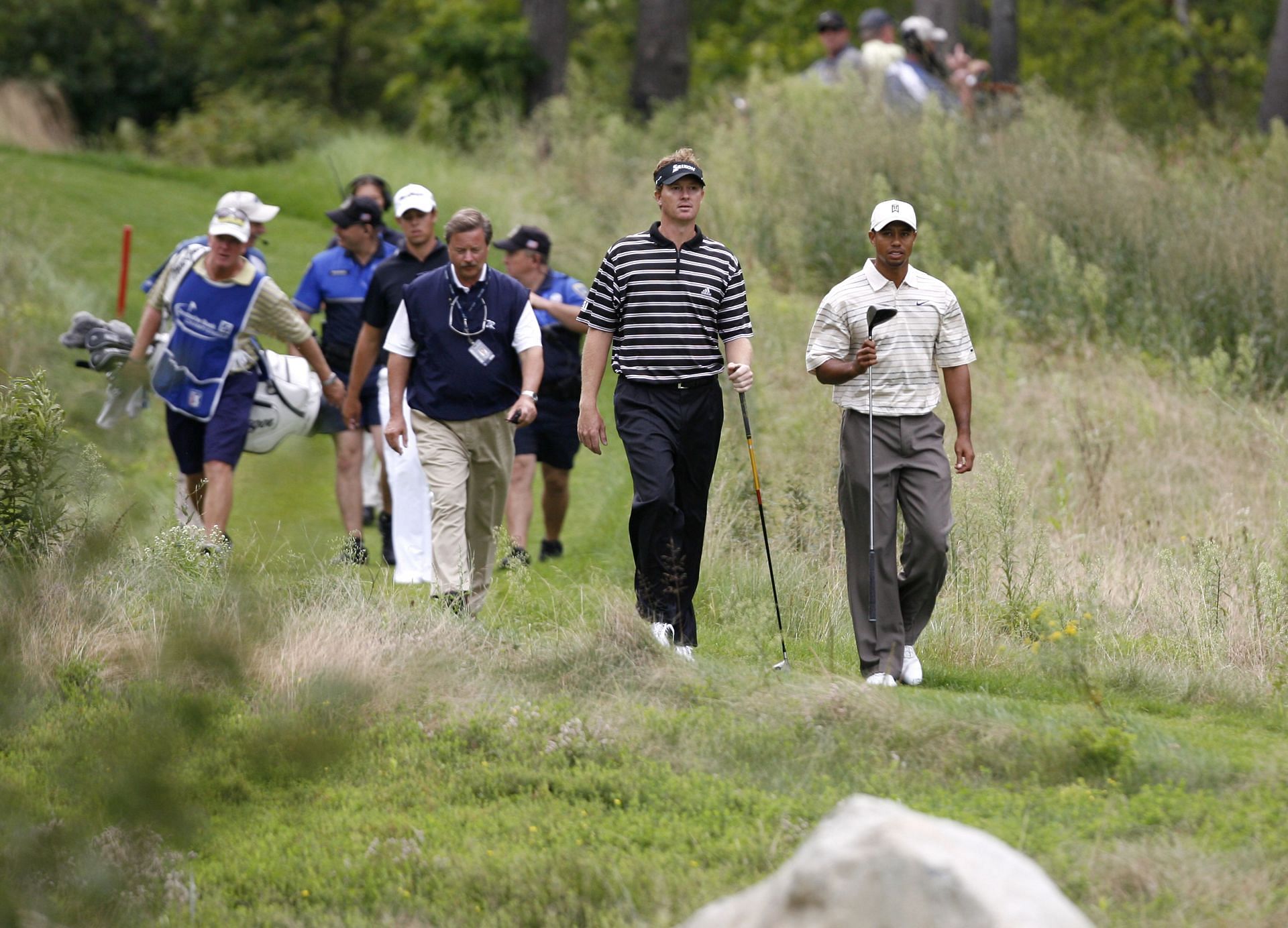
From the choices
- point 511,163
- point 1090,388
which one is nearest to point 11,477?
point 1090,388

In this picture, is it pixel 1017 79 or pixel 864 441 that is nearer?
pixel 864 441

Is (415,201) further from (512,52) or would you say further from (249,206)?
(512,52)

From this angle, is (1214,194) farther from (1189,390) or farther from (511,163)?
(511,163)

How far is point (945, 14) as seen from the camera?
2109 centimetres

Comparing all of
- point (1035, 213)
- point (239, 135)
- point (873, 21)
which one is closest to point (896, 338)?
point (1035, 213)

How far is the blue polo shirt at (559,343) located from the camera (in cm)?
1073

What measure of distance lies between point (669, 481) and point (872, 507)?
2.99 feet

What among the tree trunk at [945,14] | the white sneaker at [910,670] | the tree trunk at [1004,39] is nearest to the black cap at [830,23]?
the tree trunk at [945,14]

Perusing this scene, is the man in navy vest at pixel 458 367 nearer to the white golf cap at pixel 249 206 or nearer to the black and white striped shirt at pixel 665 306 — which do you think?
the black and white striped shirt at pixel 665 306

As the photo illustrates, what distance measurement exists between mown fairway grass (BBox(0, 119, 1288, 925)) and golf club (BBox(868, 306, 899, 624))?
16.3 inches

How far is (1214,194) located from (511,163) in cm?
957

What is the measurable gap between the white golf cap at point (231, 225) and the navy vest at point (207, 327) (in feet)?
0.80

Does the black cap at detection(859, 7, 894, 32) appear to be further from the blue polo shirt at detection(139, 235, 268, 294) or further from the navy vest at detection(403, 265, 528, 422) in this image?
the navy vest at detection(403, 265, 528, 422)

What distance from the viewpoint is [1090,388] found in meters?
13.5
